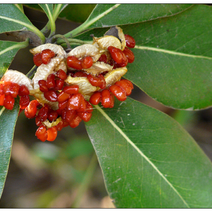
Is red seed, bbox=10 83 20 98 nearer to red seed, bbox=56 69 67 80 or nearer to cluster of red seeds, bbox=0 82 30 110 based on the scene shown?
cluster of red seeds, bbox=0 82 30 110

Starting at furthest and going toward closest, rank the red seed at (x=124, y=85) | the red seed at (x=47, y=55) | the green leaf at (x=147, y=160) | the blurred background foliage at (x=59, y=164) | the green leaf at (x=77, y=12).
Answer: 1. the blurred background foliage at (x=59, y=164)
2. the green leaf at (x=77, y=12)
3. the green leaf at (x=147, y=160)
4. the red seed at (x=124, y=85)
5. the red seed at (x=47, y=55)

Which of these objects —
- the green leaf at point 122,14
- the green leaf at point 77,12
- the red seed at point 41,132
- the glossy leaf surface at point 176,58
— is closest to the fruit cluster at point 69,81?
the red seed at point 41,132

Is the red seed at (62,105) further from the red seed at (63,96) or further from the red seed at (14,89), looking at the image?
the red seed at (14,89)

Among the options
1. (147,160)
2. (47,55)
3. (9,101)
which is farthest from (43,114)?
(147,160)

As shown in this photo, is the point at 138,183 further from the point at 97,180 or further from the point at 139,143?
the point at 97,180

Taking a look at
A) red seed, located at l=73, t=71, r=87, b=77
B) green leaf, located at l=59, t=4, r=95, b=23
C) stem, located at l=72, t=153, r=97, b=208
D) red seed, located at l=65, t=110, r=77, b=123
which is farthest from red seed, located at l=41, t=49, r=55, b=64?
stem, located at l=72, t=153, r=97, b=208

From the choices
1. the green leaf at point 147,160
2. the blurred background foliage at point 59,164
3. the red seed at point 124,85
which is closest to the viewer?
the red seed at point 124,85
